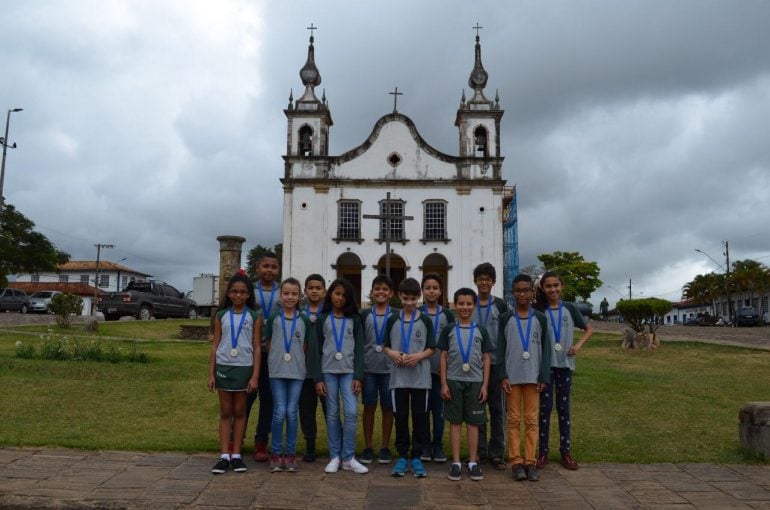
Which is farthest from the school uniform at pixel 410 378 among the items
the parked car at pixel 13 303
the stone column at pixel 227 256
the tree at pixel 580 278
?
the tree at pixel 580 278

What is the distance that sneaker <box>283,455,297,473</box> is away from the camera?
450cm

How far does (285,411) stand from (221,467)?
59 centimetres

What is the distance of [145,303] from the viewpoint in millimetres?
21797

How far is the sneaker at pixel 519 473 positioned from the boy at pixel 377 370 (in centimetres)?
99

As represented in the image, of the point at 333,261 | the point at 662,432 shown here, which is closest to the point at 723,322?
the point at 333,261

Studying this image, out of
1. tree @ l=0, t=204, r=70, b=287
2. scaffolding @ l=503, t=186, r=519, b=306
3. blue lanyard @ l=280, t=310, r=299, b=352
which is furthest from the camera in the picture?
tree @ l=0, t=204, r=70, b=287

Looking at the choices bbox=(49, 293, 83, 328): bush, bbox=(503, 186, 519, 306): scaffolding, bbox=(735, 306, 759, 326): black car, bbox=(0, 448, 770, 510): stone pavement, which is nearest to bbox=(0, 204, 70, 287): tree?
bbox=(49, 293, 83, 328): bush

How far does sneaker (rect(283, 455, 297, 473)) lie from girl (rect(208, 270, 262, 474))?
298 millimetres

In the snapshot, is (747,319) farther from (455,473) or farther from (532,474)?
(455,473)

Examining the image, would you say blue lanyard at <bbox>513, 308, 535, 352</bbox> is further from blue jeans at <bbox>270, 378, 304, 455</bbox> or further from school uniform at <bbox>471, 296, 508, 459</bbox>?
blue jeans at <bbox>270, 378, 304, 455</bbox>

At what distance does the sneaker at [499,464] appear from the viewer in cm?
472

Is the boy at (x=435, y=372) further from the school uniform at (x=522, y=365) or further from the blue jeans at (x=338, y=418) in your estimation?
the blue jeans at (x=338, y=418)

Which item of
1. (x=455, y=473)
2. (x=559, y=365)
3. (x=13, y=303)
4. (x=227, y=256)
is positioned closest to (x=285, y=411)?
(x=455, y=473)

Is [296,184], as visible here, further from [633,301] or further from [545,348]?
[545,348]
